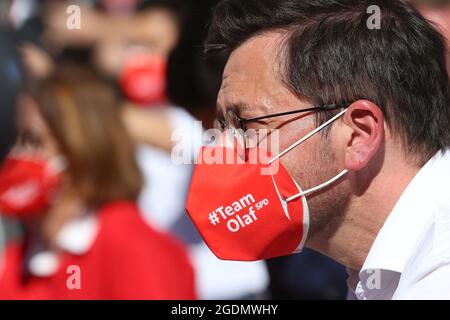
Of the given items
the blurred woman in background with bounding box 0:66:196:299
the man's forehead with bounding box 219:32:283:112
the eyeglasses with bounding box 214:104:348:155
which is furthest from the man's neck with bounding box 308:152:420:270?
the blurred woman in background with bounding box 0:66:196:299

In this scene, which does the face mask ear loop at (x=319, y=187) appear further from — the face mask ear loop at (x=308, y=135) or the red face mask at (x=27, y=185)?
the red face mask at (x=27, y=185)

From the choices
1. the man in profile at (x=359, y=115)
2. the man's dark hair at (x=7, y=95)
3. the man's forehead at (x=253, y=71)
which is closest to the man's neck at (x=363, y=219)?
the man in profile at (x=359, y=115)

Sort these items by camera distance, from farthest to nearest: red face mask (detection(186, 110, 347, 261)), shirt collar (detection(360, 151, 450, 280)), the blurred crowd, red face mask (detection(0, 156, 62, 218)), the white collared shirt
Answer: red face mask (detection(0, 156, 62, 218))
the blurred crowd
red face mask (detection(186, 110, 347, 261))
shirt collar (detection(360, 151, 450, 280))
the white collared shirt

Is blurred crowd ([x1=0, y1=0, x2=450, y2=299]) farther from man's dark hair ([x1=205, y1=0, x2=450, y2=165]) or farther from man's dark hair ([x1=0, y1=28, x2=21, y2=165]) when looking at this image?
man's dark hair ([x1=0, y1=28, x2=21, y2=165])

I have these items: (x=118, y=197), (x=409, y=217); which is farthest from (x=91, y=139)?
(x=409, y=217)

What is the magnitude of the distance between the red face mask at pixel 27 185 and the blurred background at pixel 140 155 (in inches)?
1.6

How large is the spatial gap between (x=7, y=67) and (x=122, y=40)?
3211mm

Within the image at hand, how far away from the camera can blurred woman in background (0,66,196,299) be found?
4.04 metres

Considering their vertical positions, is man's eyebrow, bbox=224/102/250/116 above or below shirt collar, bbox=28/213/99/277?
above

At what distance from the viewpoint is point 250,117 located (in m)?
2.70

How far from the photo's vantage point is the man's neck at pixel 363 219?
254cm

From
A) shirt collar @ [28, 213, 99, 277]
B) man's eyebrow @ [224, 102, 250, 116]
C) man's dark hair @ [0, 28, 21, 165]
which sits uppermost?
man's dark hair @ [0, 28, 21, 165]
